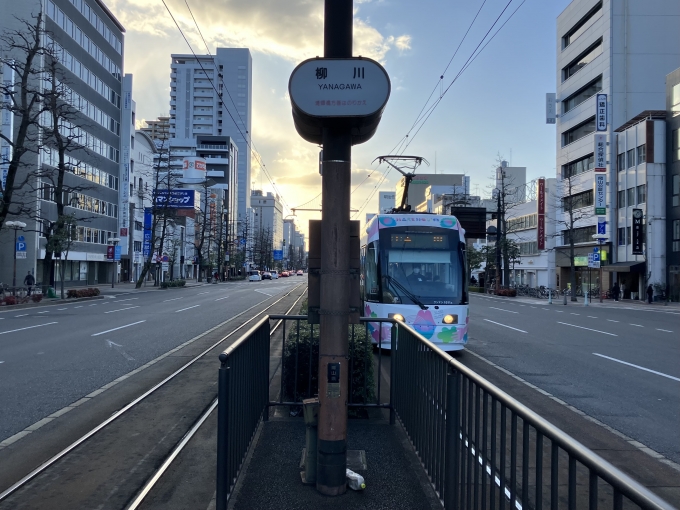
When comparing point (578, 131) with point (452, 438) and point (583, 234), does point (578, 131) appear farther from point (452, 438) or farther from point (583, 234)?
point (452, 438)

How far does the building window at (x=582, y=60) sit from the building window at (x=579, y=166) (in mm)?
9090

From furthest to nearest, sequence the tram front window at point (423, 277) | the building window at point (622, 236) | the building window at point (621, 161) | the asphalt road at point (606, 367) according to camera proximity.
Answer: the building window at point (621, 161)
the building window at point (622, 236)
the tram front window at point (423, 277)
the asphalt road at point (606, 367)

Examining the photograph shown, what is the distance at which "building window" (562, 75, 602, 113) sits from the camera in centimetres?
5175

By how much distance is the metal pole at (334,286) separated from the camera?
4.30 meters

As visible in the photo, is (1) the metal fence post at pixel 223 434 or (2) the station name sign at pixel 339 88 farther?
(2) the station name sign at pixel 339 88

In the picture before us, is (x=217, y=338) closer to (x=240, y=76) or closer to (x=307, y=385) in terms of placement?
(x=307, y=385)

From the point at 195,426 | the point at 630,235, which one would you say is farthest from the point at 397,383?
the point at 630,235

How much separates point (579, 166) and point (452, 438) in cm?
5631

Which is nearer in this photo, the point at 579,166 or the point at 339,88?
the point at 339,88

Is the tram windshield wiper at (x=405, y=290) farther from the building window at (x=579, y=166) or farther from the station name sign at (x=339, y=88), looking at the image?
the building window at (x=579, y=166)

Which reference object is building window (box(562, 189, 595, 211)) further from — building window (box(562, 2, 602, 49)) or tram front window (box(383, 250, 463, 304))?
tram front window (box(383, 250, 463, 304))

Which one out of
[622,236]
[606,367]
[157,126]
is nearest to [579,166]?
[622,236]

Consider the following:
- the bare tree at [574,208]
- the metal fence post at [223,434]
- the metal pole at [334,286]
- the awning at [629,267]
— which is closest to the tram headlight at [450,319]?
the metal pole at [334,286]

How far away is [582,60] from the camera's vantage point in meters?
54.7
